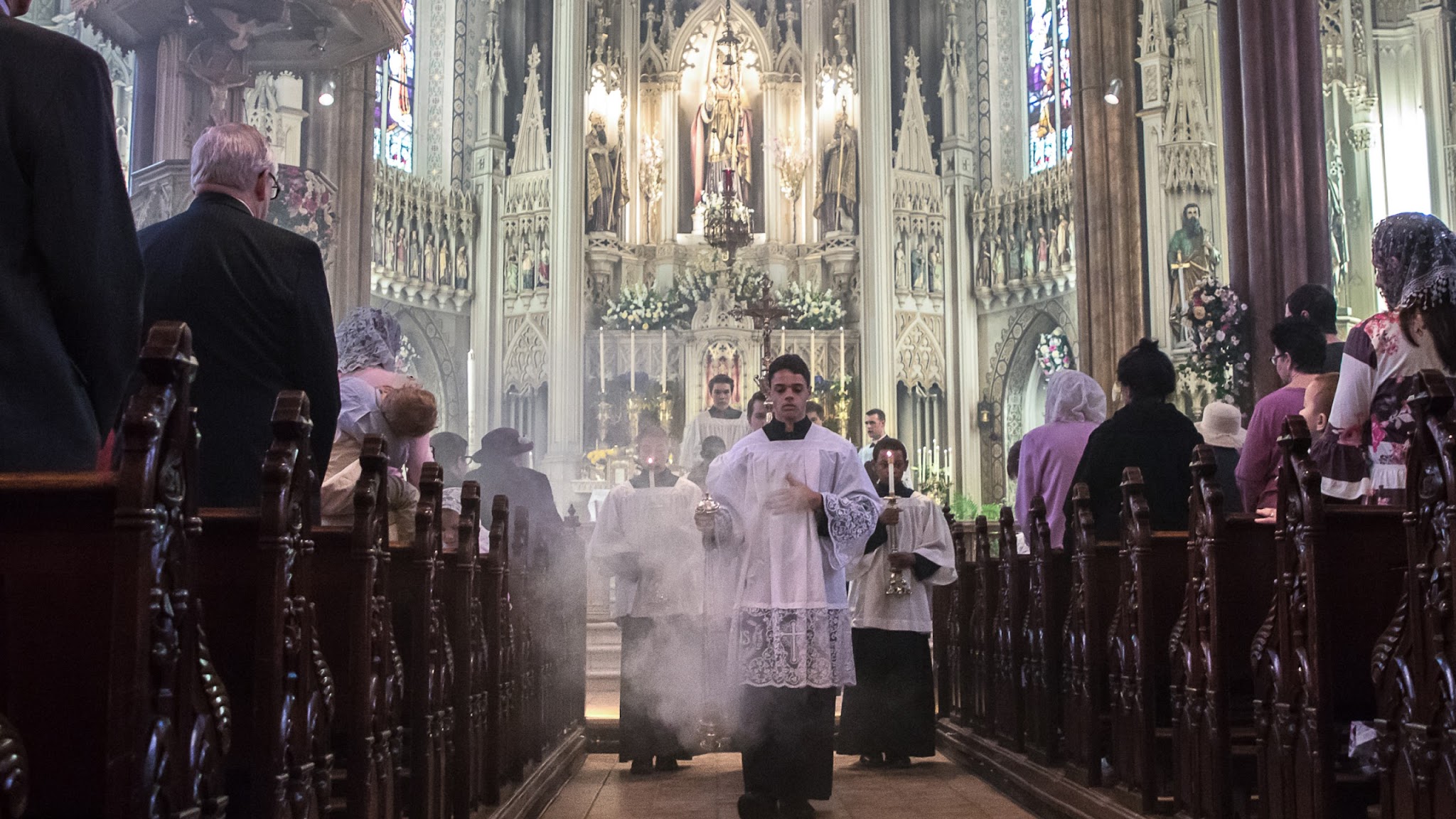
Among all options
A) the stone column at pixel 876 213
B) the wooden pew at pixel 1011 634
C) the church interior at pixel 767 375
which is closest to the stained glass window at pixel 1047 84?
the church interior at pixel 767 375

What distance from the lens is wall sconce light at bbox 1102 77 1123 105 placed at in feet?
43.7

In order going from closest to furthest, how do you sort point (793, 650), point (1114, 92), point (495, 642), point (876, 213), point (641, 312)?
1. point (495, 642)
2. point (793, 650)
3. point (1114, 92)
4. point (876, 213)
5. point (641, 312)

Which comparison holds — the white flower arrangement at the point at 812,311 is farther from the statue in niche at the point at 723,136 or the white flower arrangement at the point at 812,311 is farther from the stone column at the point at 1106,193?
the stone column at the point at 1106,193

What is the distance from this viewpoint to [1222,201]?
1300cm

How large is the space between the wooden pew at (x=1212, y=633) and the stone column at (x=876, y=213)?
1417 cm

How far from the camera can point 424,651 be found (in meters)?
3.97

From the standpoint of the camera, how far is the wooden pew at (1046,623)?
18.9 feet

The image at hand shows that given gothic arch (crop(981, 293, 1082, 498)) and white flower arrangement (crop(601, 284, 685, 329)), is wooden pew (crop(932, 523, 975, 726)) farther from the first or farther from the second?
white flower arrangement (crop(601, 284, 685, 329))

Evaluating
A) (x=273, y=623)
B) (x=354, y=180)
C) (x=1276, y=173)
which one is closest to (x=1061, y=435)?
(x=1276, y=173)

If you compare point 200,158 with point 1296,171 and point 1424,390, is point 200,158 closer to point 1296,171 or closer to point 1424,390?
point 1424,390

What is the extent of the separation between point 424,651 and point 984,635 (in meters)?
3.96

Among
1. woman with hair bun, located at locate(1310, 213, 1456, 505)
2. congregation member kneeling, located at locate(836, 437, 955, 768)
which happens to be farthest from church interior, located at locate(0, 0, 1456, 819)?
woman with hair bun, located at locate(1310, 213, 1456, 505)

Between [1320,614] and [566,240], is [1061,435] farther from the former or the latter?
[566,240]

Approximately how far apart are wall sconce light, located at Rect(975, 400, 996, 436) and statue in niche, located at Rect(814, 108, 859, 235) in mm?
3289
